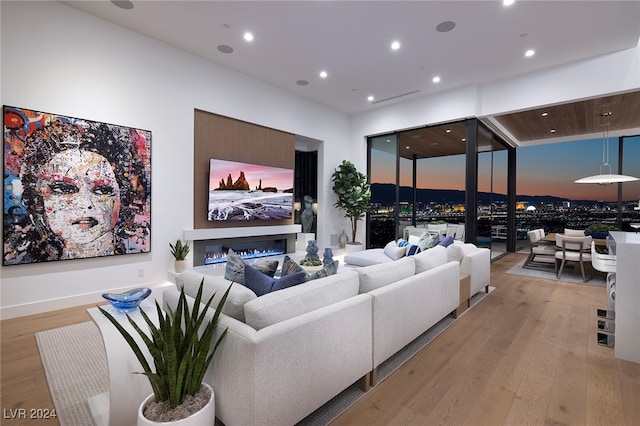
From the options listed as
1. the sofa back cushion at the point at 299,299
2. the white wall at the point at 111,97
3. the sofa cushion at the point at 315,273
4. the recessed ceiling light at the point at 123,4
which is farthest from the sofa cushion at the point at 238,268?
the recessed ceiling light at the point at 123,4

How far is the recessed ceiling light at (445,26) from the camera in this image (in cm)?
389

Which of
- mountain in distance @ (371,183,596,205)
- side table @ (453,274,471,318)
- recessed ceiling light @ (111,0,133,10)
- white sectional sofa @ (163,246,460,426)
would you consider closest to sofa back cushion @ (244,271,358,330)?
white sectional sofa @ (163,246,460,426)

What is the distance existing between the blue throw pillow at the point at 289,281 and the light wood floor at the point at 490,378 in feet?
2.81

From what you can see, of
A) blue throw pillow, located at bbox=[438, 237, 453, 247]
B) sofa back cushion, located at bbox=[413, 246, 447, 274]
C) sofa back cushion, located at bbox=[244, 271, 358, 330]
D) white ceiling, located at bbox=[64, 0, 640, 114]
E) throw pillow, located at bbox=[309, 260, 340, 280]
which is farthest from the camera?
blue throw pillow, located at bbox=[438, 237, 453, 247]

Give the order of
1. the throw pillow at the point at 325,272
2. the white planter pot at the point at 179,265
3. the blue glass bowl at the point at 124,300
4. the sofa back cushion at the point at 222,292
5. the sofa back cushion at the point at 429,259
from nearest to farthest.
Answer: the sofa back cushion at the point at 222,292 → the blue glass bowl at the point at 124,300 → the throw pillow at the point at 325,272 → the sofa back cushion at the point at 429,259 → the white planter pot at the point at 179,265

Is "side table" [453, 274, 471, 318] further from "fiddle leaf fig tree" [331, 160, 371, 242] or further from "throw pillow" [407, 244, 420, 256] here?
"fiddle leaf fig tree" [331, 160, 371, 242]

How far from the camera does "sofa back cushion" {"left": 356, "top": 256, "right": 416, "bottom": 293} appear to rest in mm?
2287

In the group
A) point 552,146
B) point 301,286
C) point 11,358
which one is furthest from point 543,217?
point 11,358

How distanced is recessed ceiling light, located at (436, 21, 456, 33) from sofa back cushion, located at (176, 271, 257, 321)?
13.5 ft

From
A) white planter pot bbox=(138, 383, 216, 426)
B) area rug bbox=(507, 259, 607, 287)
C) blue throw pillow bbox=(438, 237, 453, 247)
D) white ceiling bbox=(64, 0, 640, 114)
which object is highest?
white ceiling bbox=(64, 0, 640, 114)

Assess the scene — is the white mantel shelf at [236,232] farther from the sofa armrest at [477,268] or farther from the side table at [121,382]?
the sofa armrest at [477,268]

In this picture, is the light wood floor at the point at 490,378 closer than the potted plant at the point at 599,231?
Yes

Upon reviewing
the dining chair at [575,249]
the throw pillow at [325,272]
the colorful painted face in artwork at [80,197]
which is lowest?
the dining chair at [575,249]

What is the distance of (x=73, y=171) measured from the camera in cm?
361
